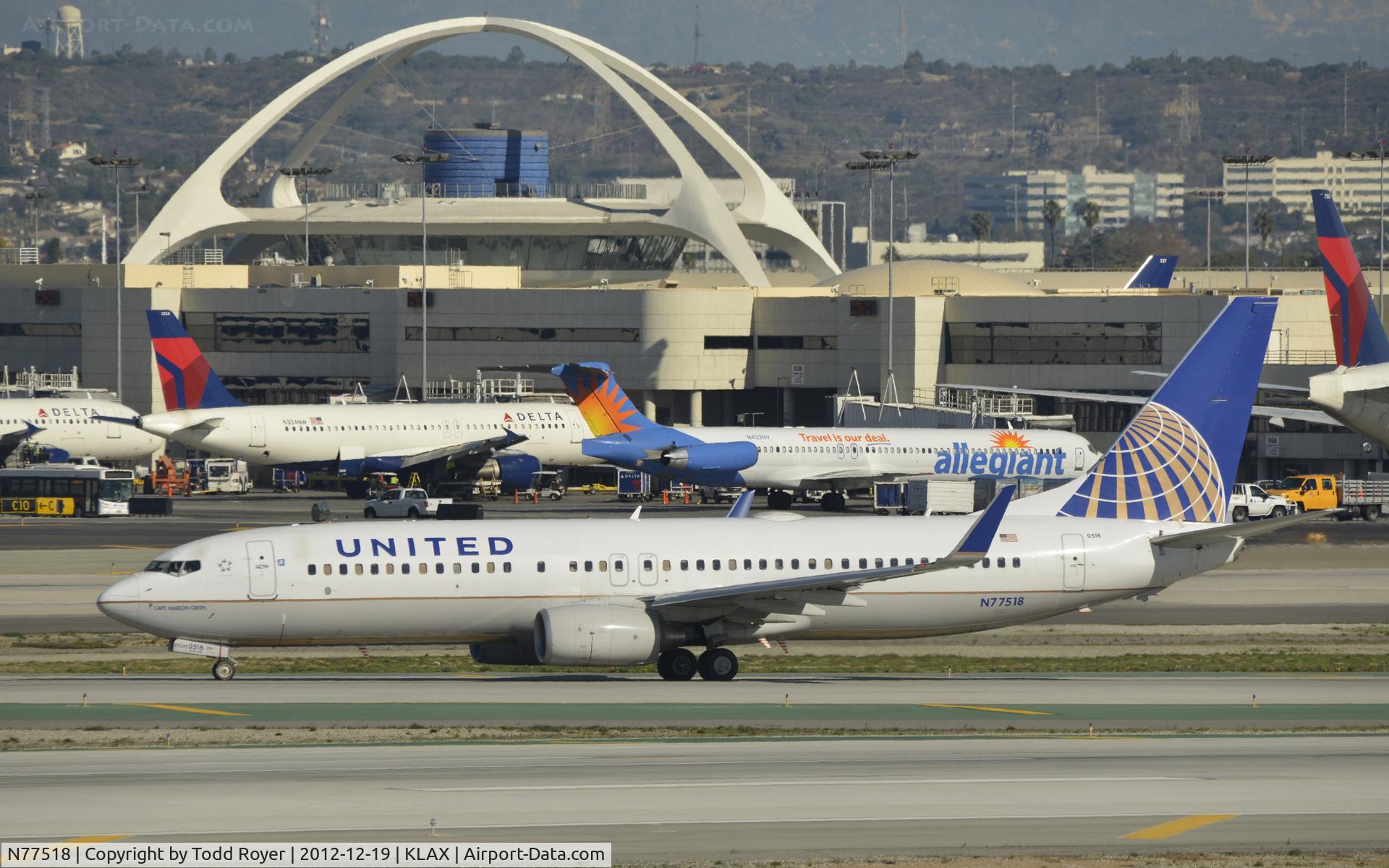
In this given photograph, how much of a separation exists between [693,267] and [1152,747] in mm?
139808

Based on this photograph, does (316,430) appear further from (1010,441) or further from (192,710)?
(192,710)

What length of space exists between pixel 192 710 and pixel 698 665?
1047cm

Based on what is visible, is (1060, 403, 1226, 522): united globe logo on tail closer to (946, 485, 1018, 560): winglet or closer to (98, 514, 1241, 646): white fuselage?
(98, 514, 1241, 646): white fuselage

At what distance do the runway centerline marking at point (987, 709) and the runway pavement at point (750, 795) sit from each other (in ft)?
10.7

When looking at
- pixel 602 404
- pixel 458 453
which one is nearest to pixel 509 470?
pixel 458 453

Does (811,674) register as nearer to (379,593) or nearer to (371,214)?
(379,593)

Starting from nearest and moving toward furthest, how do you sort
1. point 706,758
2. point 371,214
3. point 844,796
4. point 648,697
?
point 844,796 < point 706,758 < point 648,697 < point 371,214

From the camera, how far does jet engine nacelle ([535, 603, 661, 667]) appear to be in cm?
3725

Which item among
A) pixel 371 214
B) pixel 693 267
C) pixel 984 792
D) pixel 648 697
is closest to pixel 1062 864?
pixel 984 792

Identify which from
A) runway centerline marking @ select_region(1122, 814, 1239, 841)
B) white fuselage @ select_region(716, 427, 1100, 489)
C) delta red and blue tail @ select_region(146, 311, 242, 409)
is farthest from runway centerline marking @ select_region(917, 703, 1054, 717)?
delta red and blue tail @ select_region(146, 311, 242, 409)

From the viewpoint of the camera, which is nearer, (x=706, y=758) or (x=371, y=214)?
(x=706, y=758)

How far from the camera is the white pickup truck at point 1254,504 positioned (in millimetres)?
84562

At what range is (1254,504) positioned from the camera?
85375 millimetres

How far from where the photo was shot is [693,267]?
169 meters
